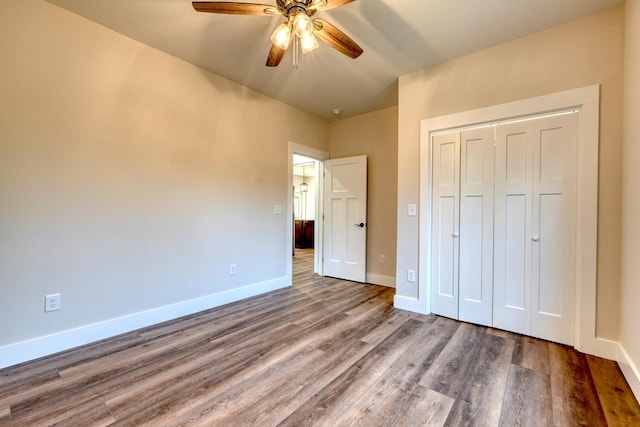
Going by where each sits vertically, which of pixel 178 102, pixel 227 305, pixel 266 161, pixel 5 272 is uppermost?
pixel 178 102

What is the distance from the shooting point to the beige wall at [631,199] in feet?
5.62

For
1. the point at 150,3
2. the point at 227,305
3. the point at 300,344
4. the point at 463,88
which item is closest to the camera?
the point at 150,3

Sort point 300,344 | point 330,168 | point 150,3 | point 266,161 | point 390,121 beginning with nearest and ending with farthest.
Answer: point 150,3, point 300,344, point 266,161, point 390,121, point 330,168

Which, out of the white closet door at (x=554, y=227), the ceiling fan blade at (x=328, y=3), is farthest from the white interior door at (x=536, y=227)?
the ceiling fan blade at (x=328, y=3)

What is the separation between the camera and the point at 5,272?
6.27ft

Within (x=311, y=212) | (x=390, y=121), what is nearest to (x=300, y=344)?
(x=390, y=121)

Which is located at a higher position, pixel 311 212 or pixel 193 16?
pixel 193 16

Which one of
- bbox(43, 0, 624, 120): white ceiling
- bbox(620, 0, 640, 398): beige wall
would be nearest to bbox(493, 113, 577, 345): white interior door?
bbox(620, 0, 640, 398): beige wall

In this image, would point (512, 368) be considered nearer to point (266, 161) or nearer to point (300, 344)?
point (300, 344)

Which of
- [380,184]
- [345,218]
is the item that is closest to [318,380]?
[345,218]

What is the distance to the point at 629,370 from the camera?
1746 mm

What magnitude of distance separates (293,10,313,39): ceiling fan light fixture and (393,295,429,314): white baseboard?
2.64 metres

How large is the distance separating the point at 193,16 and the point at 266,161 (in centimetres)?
175

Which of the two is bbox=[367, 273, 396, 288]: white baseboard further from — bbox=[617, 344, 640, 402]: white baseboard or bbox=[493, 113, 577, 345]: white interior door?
bbox=[617, 344, 640, 402]: white baseboard
